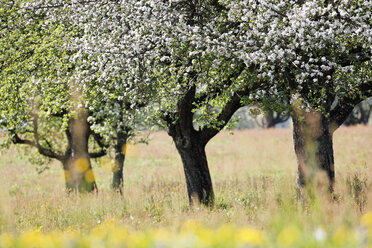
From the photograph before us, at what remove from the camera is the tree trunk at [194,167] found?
1158 cm

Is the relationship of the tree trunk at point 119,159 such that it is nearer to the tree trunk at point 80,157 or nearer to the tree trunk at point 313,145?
the tree trunk at point 80,157

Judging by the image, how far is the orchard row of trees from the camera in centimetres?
793

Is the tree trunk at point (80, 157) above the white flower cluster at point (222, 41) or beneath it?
beneath

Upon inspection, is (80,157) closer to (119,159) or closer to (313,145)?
(119,159)

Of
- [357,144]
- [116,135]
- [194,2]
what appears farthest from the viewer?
[357,144]

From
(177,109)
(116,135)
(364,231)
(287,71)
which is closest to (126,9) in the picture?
(177,109)

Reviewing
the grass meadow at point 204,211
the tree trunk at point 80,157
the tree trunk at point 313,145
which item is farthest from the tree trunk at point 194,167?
the tree trunk at point 80,157

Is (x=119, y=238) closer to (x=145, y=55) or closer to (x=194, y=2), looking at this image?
(x=145, y=55)

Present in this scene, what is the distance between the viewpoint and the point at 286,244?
10.8ft

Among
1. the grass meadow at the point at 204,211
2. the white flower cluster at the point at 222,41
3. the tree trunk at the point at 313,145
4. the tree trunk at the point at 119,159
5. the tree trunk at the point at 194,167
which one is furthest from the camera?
the tree trunk at the point at 119,159

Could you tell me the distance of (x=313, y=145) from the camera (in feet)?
34.9

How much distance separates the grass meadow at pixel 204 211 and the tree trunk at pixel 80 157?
38.8 inches

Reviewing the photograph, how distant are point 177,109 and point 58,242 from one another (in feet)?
25.9

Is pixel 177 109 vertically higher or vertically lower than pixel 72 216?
higher
